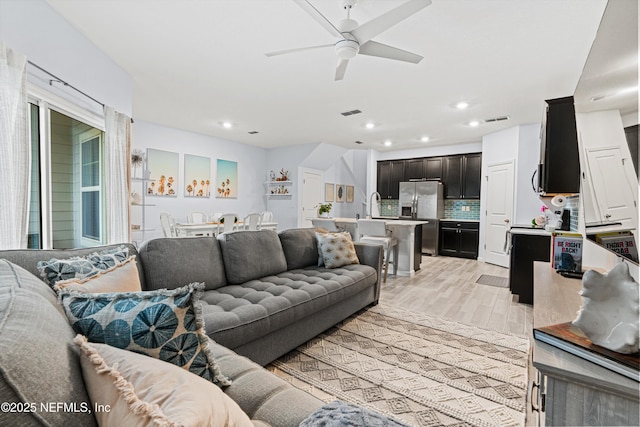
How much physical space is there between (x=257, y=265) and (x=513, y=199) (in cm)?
520

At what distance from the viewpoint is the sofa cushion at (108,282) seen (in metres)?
1.02

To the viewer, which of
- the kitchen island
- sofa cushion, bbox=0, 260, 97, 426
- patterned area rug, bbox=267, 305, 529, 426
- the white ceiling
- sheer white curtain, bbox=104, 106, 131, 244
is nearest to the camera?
sofa cushion, bbox=0, 260, 97, 426

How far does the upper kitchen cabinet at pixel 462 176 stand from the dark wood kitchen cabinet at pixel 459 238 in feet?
2.19

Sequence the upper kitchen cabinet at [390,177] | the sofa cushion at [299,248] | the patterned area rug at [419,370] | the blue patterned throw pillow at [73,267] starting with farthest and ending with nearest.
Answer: the upper kitchen cabinet at [390,177] < the sofa cushion at [299,248] < the patterned area rug at [419,370] < the blue patterned throw pillow at [73,267]

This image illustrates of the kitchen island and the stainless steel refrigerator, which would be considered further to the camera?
the stainless steel refrigerator

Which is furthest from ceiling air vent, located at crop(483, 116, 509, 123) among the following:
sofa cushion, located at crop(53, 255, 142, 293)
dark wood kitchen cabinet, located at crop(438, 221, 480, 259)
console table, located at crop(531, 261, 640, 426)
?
sofa cushion, located at crop(53, 255, 142, 293)

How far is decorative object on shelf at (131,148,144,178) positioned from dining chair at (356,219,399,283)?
411 cm

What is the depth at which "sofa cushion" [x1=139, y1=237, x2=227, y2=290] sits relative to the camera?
2025 millimetres

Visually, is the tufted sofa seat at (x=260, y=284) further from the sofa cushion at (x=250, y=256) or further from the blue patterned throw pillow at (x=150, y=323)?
the blue patterned throw pillow at (x=150, y=323)

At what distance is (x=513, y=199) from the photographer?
5570 millimetres

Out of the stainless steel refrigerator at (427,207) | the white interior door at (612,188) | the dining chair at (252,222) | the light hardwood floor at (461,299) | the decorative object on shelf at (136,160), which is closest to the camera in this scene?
the white interior door at (612,188)

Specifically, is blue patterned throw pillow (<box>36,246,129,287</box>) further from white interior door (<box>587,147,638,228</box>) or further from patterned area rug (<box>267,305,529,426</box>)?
white interior door (<box>587,147,638,228</box>)

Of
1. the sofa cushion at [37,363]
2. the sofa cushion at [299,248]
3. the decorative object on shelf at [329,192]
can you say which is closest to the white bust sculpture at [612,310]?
the sofa cushion at [37,363]

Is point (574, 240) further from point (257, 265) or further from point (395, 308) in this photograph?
point (257, 265)
